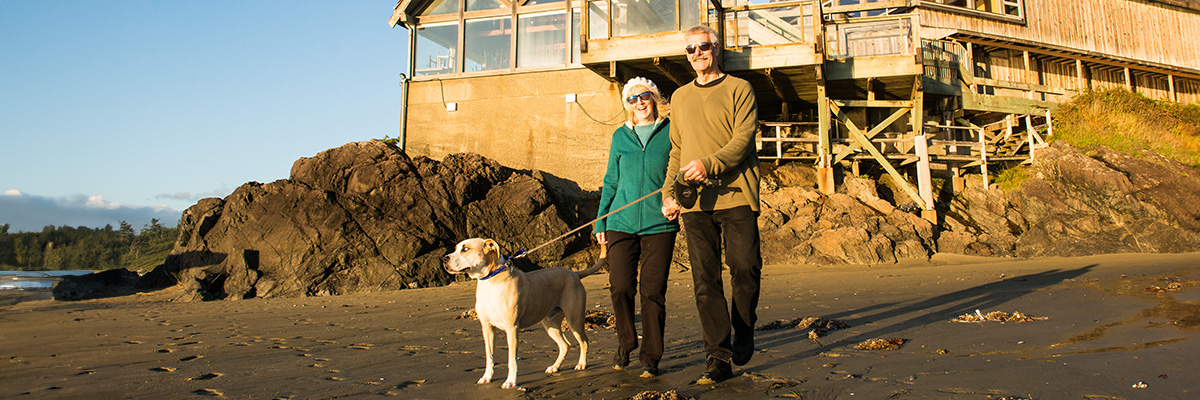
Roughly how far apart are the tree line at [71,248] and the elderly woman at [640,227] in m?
58.4

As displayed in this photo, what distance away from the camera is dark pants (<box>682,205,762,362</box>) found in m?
3.65

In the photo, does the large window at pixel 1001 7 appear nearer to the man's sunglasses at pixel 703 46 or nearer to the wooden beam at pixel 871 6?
the wooden beam at pixel 871 6

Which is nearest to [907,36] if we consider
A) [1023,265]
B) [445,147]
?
[1023,265]

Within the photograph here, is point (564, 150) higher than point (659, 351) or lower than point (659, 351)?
higher

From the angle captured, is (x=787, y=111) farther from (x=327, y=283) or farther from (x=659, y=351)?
(x=659, y=351)

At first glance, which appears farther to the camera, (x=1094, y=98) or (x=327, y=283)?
(x=1094, y=98)

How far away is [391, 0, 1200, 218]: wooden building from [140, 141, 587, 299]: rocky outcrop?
3.22 meters

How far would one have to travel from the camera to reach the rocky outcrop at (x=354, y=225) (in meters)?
11.6

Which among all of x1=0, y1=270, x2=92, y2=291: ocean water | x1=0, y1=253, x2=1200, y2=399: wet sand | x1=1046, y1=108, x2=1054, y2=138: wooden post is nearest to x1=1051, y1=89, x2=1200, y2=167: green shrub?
x1=1046, y1=108, x2=1054, y2=138: wooden post

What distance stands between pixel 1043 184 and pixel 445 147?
14.8m

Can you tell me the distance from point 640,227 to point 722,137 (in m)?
0.81

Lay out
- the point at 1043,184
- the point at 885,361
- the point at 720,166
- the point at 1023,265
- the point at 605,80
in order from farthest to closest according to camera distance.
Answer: the point at 605,80, the point at 1043,184, the point at 1023,265, the point at 885,361, the point at 720,166

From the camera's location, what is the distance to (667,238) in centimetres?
420

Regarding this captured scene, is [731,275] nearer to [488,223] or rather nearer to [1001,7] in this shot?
[488,223]
